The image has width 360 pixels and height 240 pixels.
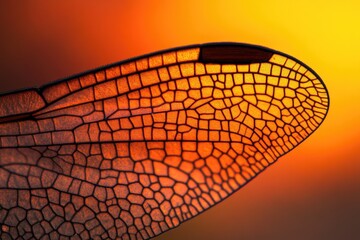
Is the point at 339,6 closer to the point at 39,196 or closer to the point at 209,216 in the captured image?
the point at 209,216

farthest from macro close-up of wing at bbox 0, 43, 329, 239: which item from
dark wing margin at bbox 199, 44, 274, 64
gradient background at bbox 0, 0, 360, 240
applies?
gradient background at bbox 0, 0, 360, 240

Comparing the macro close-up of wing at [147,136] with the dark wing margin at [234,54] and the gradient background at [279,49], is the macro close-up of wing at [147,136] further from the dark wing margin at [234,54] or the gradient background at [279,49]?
the gradient background at [279,49]

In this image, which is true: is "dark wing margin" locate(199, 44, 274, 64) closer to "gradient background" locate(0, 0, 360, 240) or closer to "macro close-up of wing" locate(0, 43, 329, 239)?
"macro close-up of wing" locate(0, 43, 329, 239)

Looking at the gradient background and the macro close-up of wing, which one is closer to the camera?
the macro close-up of wing

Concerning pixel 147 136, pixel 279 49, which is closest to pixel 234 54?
pixel 147 136

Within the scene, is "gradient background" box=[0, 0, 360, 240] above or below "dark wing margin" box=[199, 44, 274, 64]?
above

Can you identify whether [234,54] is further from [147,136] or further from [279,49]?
[279,49]

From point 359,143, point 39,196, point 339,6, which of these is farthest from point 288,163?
point 39,196
